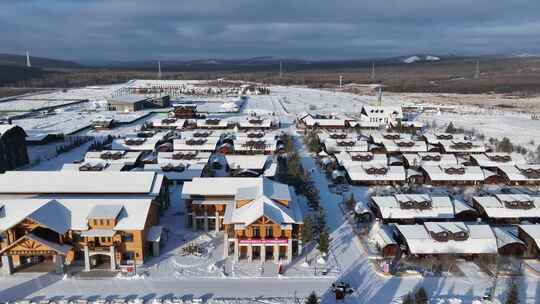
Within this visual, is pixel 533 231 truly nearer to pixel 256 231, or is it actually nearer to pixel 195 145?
pixel 256 231

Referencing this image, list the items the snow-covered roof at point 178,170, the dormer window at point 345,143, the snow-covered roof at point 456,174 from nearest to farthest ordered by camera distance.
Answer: the snow-covered roof at point 178,170 < the snow-covered roof at point 456,174 < the dormer window at point 345,143

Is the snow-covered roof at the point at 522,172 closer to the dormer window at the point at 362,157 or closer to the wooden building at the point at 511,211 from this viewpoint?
the wooden building at the point at 511,211

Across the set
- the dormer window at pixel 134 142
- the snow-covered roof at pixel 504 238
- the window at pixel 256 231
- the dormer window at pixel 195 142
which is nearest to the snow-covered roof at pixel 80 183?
the window at pixel 256 231

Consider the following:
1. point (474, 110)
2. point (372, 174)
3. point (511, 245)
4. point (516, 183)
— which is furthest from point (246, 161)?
point (474, 110)

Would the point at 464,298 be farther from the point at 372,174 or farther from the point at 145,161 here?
the point at 145,161

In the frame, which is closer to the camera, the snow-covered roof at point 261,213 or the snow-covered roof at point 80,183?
the snow-covered roof at point 261,213

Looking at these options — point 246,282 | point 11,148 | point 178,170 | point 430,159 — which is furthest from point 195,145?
point 246,282
